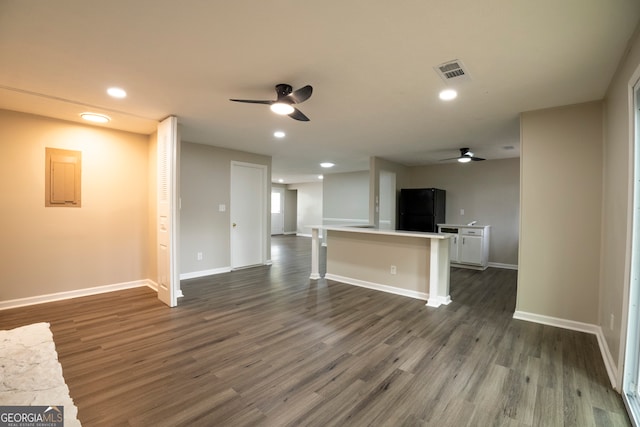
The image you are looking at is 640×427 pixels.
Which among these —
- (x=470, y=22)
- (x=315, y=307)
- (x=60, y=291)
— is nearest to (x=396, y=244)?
(x=315, y=307)

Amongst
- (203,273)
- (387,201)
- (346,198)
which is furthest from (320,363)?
(346,198)

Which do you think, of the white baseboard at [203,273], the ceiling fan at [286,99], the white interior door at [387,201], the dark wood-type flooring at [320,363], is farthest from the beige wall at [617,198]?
the white baseboard at [203,273]

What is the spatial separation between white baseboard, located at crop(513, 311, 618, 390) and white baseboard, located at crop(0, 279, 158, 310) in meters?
5.19

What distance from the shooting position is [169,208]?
3.75 metres

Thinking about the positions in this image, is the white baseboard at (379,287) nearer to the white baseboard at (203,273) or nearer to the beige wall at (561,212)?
the beige wall at (561,212)

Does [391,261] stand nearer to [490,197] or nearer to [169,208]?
[169,208]

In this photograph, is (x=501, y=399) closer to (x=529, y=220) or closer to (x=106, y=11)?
(x=529, y=220)

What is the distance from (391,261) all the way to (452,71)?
278 centimetres

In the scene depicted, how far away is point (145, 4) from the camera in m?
1.67

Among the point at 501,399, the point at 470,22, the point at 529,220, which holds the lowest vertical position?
the point at 501,399

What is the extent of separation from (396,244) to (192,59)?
11.4 feet

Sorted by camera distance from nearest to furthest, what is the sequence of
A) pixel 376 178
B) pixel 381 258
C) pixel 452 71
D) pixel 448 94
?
pixel 452 71, pixel 448 94, pixel 381 258, pixel 376 178

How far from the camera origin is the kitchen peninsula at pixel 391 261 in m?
3.87

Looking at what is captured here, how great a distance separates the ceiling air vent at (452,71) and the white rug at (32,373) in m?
3.61
